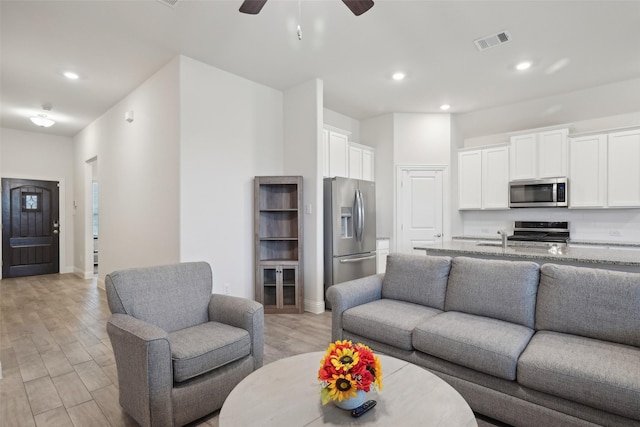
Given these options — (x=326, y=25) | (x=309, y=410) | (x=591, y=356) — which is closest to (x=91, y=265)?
(x=326, y=25)

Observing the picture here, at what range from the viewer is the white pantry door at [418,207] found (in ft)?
18.5

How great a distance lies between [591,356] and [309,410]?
1.52 m

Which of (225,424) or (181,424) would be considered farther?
(181,424)

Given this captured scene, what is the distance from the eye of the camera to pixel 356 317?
2.54 meters

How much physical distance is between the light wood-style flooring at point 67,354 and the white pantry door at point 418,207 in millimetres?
2286

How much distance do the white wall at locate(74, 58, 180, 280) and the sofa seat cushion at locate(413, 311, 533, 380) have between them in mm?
2739

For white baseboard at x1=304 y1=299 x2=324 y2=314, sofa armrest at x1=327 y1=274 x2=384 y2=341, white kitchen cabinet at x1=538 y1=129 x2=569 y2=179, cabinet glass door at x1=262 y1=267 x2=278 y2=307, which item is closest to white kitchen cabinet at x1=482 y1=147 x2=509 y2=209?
white kitchen cabinet at x1=538 y1=129 x2=569 y2=179

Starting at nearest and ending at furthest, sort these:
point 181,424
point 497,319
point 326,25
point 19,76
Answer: point 181,424 < point 497,319 < point 326,25 < point 19,76

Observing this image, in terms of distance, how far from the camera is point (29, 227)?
22.5ft

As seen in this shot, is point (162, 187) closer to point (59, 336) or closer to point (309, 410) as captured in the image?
point (59, 336)

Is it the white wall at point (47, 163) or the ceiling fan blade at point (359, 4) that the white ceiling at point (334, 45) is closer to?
the ceiling fan blade at point (359, 4)

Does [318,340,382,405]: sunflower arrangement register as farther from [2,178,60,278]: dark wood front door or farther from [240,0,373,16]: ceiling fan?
[2,178,60,278]: dark wood front door

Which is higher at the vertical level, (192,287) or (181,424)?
(192,287)

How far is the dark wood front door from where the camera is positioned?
6582mm
